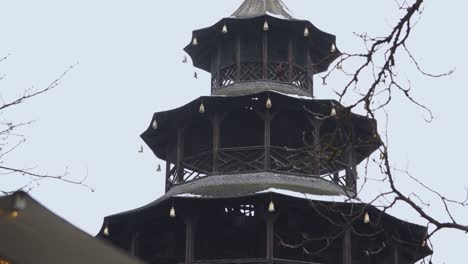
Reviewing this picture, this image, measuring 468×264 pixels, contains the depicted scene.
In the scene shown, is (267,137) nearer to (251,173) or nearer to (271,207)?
(251,173)

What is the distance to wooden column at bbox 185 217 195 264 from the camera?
30.5 metres

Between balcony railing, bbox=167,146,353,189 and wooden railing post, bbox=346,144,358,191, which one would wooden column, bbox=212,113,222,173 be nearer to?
balcony railing, bbox=167,146,353,189

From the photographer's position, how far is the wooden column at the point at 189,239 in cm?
3047

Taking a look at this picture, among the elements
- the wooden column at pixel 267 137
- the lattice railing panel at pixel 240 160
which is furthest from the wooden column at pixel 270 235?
the lattice railing panel at pixel 240 160

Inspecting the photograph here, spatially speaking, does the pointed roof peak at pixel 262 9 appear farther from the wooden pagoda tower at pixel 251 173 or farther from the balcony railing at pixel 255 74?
the balcony railing at pixel 255 74

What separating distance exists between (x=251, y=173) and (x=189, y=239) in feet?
8.72

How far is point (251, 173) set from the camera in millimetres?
31531

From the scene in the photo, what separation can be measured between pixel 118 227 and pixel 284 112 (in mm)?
5996

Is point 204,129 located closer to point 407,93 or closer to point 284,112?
point 284,112

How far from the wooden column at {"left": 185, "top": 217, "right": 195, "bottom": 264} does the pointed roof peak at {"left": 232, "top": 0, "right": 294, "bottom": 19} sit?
7953 mm

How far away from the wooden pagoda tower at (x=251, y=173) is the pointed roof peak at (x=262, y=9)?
13cm

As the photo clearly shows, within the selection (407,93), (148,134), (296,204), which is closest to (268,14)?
(148,134)

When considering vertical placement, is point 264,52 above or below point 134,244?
above

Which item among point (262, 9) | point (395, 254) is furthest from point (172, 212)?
point (262, 9)
